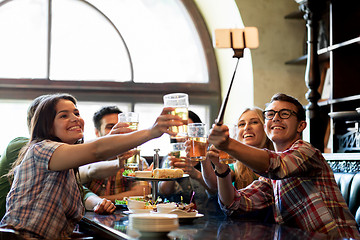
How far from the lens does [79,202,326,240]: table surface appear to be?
184 cm

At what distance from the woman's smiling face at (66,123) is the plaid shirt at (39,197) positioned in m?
0.16

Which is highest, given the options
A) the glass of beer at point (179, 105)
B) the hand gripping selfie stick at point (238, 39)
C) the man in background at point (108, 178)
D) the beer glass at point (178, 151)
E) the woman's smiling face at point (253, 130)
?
the hand gripping selfie stick at point (238, 39)

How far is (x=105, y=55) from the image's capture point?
525 centimetres

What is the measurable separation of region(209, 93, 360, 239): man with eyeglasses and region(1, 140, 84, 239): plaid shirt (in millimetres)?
753

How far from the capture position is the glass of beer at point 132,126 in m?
2.49

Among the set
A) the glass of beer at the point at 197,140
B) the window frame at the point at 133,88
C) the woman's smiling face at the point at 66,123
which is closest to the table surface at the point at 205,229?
the glass of beer at the point at 197,140

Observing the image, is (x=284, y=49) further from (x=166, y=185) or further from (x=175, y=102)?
(x=175, y=102)

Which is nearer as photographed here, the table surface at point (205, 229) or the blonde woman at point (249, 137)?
the table surface at point (205, 229)

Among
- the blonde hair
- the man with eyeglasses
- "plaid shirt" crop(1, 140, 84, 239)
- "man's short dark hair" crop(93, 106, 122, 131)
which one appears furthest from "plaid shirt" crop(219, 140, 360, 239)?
"man's short dark hair" crop(93, 106, 122, 131)

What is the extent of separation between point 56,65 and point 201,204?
2.77 metres

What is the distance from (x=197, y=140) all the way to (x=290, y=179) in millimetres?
481

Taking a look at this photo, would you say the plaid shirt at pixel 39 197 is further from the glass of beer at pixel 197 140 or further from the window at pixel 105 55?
the window at pixel 105 55

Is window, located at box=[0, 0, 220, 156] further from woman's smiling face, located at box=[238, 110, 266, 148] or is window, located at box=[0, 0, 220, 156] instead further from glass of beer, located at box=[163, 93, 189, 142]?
glass of beer, located at box=[163, 93, 189, 142]

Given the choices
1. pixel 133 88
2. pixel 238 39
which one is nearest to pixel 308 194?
pixel 238 39
